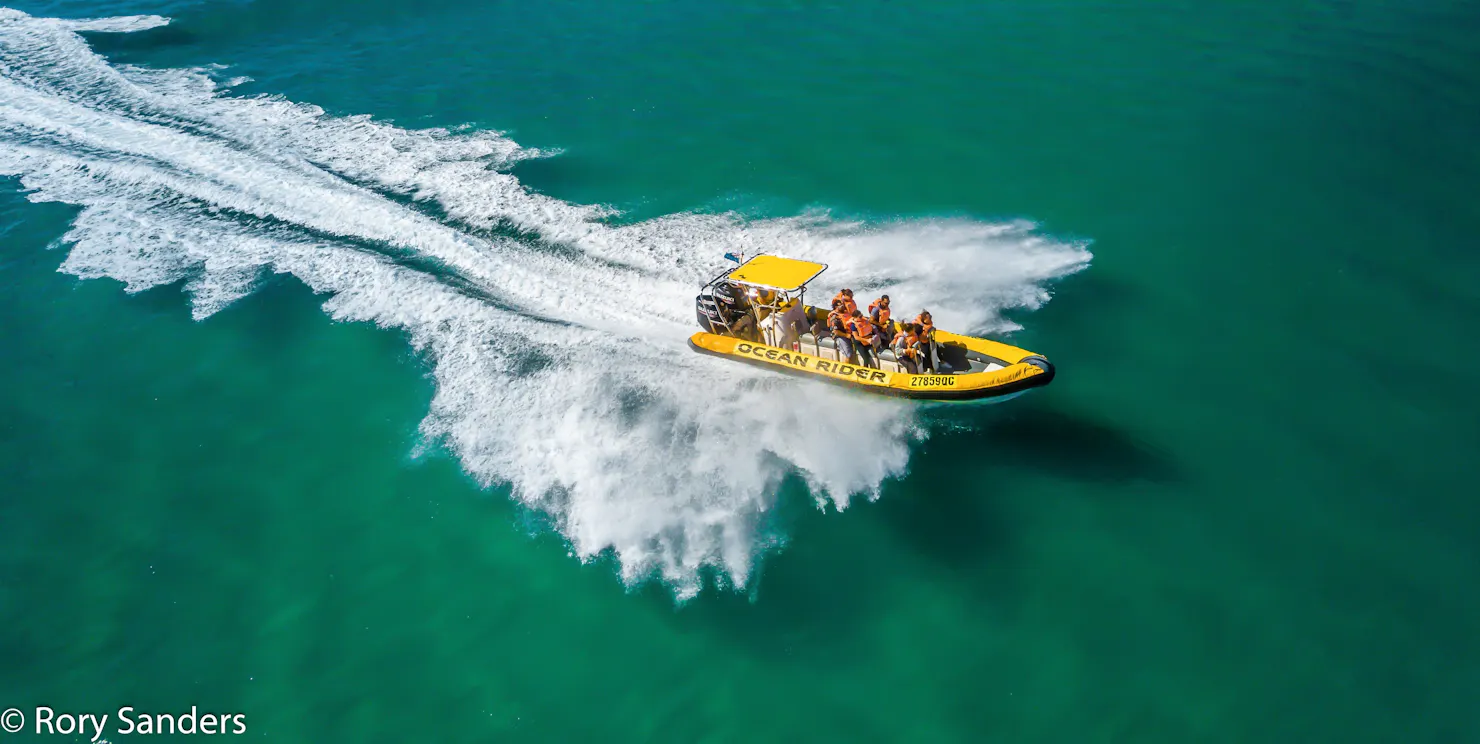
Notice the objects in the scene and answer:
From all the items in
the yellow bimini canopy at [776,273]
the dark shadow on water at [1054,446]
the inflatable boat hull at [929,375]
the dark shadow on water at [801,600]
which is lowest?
the dark shadow on water at [801,600]

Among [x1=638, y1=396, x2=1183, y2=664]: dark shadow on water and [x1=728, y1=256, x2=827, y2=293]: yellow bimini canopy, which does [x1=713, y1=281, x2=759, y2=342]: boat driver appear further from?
[x1=638, y1=396, x2=1183, y2=664]: dark shadow on water

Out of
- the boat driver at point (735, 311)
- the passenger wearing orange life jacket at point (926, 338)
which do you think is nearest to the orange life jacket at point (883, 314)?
the passenger wearing orange life jacket at point (926, 338)

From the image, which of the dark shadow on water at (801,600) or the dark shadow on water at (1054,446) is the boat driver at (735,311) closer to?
the dark shadow on water at (1054,446)

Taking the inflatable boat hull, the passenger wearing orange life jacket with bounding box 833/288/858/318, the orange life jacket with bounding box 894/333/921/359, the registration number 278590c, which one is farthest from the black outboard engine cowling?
the registration number 278590c

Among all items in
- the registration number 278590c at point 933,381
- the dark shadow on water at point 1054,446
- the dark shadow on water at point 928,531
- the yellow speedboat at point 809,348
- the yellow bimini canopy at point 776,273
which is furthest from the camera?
the yellow bimini canopy at point 776,273

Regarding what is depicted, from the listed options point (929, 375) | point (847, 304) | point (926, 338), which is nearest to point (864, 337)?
point (847, 304)

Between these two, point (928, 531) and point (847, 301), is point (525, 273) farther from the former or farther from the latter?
point (928, 531)
